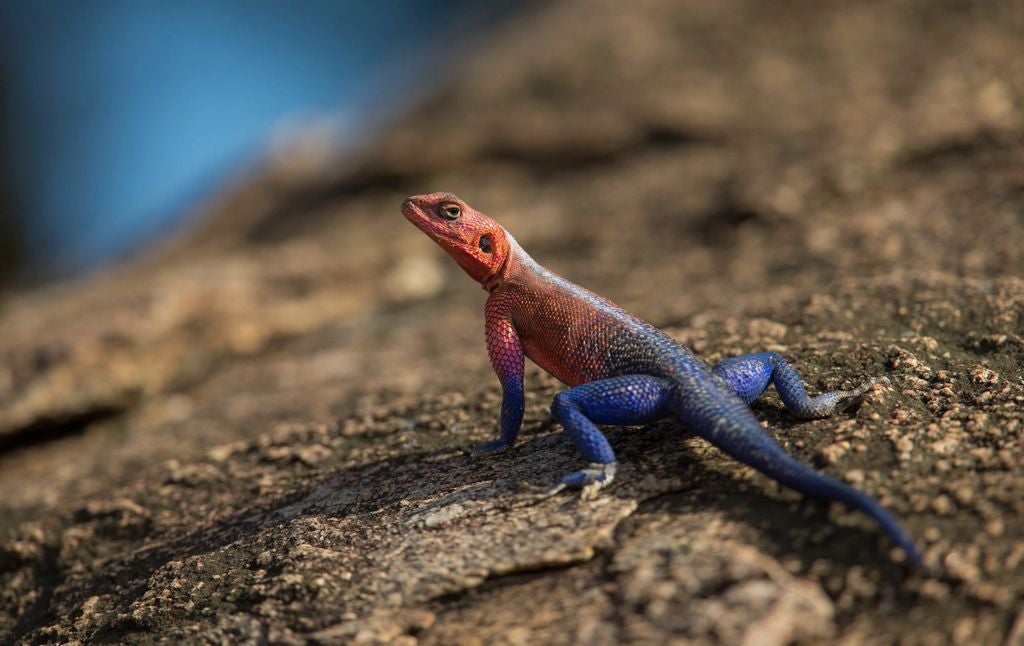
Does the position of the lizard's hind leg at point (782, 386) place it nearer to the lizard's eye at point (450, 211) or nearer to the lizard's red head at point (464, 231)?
the lizard's red head at point (464, 231)

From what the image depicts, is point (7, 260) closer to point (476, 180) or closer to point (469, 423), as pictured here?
point (476, 180)

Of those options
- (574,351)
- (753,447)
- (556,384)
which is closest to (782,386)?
(753,447)

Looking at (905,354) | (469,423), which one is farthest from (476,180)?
(905,354)

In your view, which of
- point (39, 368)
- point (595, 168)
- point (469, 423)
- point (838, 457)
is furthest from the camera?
point (595, 168)

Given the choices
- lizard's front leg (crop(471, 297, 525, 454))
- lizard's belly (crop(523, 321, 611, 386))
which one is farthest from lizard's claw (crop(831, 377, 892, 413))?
lizard's front leg (crop(471, 297, 525, 454))

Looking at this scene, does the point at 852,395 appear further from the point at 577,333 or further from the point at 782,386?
the point at 577,333

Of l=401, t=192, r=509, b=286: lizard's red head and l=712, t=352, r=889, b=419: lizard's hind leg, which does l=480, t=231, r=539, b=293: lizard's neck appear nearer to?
l=401, t=192, r=509, b=286: lizard's red head
